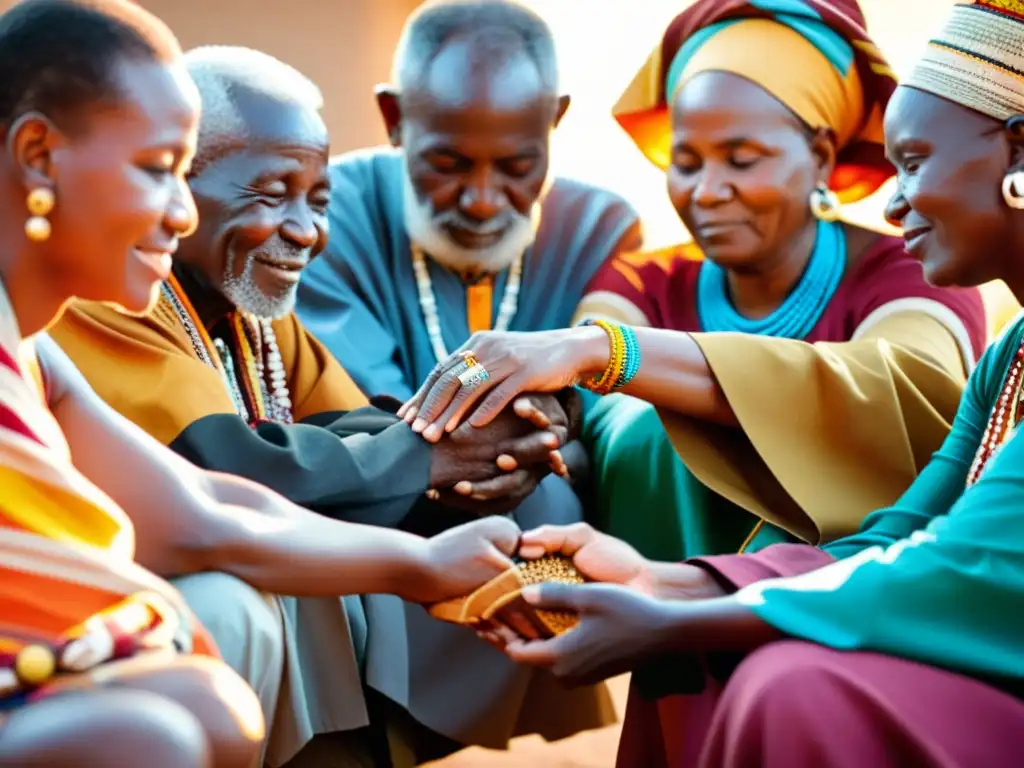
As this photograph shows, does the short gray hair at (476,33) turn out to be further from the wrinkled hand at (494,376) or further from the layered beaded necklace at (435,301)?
the wrinkled hand at (494,376)

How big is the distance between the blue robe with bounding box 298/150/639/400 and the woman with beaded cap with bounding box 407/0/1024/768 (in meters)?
0.56

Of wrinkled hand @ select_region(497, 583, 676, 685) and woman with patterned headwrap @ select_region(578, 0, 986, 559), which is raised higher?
woman with patterned headwrap @ select_region(578, 0, 986, 559)

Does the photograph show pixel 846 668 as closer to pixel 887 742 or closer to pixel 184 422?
pixel 887 742

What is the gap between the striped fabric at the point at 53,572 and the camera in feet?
3.51

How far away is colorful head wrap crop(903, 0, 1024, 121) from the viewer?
1.56 m

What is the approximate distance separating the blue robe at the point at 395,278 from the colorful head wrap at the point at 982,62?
957mm

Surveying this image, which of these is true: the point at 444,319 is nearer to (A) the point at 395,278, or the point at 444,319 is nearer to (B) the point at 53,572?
(A) the point at 395,278

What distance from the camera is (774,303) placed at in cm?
233

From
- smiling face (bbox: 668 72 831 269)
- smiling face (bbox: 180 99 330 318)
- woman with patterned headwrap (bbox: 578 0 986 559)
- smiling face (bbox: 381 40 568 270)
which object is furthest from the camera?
smiling face (bbox: 381 40 568 270)

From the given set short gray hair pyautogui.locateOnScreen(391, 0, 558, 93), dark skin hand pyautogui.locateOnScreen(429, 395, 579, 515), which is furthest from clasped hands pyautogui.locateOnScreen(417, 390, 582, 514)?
short gray hair pyautogui.locateOnScreen(391, 0, 558, 93)

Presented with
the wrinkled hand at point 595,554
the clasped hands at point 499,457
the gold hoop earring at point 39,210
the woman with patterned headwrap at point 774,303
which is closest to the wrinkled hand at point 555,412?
the clasped hands at point 499,457

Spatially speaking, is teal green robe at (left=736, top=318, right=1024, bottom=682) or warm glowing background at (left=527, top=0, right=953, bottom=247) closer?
teal green robe at (left=736, top=318, right=1024, bottom=682)

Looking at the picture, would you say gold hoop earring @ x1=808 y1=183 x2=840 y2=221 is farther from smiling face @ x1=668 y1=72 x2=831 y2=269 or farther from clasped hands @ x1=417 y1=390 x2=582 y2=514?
clasped hands @ x1=417 y1=390 x2=582 y2=514

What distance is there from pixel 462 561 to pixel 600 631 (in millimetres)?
170
